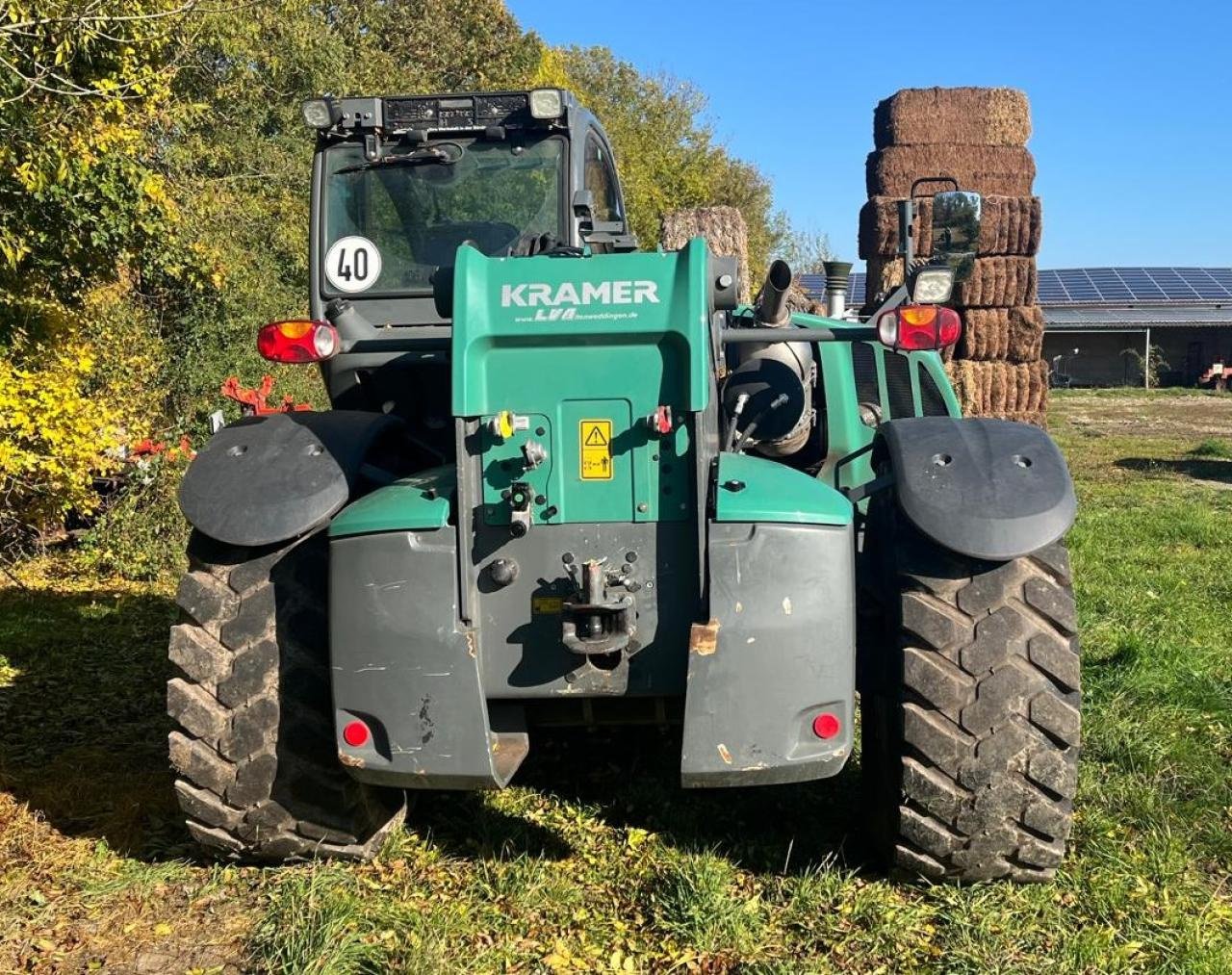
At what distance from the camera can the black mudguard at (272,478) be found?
3.51 metres

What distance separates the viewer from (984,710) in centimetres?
329

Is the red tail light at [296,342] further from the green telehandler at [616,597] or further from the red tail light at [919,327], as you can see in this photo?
the red tail light at [919,327]

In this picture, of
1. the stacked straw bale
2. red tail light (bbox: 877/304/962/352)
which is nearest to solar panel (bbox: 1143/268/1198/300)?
the stacked straw bale

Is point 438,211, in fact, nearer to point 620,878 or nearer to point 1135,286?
point 620,878

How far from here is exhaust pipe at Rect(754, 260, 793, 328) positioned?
398 centimetres

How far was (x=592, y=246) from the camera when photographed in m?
5.05

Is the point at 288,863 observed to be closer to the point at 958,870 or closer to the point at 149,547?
the point at 958,870

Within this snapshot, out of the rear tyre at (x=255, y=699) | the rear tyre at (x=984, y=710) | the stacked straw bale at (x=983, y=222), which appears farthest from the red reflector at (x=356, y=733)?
the stacked straw bale at (x=983, y=222)

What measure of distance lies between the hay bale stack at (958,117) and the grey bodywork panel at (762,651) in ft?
55.3

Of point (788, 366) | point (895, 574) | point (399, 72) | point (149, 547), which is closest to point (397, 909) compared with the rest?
point (895, 574)

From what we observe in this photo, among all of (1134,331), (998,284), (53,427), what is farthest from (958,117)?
(1134,331)

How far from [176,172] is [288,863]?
11.6 m

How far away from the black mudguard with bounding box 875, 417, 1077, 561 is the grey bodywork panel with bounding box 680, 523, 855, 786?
329 millimetres

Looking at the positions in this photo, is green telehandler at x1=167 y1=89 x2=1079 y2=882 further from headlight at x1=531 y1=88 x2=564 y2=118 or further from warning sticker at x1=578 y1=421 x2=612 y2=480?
headlight at x1=531 y1=88 x2=564 y2=118
